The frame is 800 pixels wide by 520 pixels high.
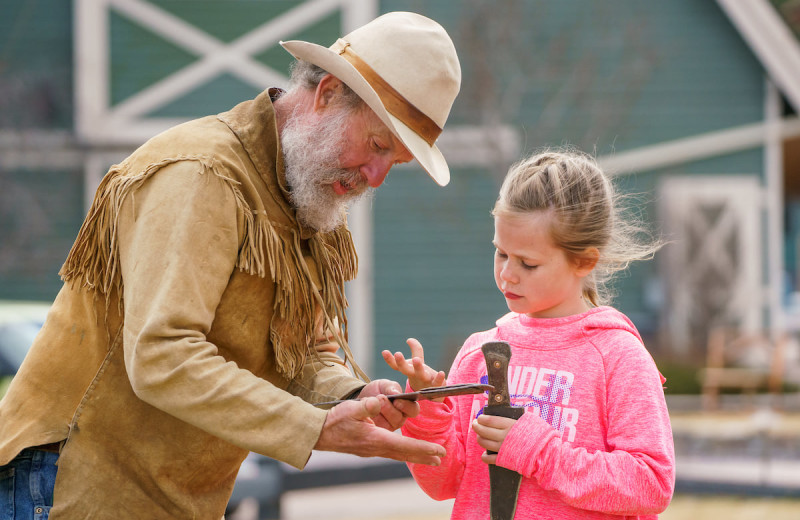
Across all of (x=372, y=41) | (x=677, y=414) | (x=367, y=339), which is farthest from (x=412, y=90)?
(x=677, y=414)

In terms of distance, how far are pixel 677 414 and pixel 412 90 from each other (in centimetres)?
919

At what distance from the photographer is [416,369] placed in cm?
234

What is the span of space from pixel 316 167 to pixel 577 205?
0.66 meters

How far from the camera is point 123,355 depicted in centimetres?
232

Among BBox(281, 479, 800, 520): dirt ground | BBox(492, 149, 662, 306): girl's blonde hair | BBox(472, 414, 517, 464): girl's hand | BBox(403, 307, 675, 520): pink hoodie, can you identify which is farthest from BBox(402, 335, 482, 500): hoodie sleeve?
BBox(281, 479, 800, 520): dirt ground

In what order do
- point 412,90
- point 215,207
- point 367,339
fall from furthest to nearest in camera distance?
point 367,339
point 412,90
point 215,207

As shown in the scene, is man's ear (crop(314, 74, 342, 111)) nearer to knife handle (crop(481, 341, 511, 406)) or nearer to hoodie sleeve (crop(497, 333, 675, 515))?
knife handle (crop(481, 341, 511, 406))

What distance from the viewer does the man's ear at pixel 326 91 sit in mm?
2463

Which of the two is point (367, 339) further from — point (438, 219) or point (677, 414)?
point (677, 414)

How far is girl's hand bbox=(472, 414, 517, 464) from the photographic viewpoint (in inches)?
89.1

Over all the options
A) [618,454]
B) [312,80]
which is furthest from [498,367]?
[312,80]

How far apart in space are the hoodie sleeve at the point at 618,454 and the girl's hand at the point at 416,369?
0.24 metres

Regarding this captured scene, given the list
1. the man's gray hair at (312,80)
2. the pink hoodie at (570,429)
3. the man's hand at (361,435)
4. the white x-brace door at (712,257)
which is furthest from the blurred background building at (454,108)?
the man's hand at (361,435)

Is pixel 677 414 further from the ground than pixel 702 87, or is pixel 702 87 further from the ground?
pixel 702 87
